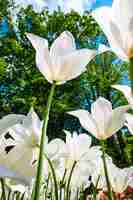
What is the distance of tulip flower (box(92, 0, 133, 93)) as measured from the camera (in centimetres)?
77

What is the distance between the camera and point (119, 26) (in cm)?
81

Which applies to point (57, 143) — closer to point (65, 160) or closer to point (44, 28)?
point (65, 160)

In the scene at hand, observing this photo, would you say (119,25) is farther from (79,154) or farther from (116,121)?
(79,154)

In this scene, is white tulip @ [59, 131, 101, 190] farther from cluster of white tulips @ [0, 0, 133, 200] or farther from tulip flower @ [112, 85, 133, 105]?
tulip flower @ [112, 85, 133, 105]

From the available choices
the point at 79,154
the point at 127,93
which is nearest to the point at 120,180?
the point at 79,154

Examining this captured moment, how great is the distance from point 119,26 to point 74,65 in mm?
187

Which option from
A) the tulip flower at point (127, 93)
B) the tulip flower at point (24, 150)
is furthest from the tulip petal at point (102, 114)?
the tulip flower at point (127, 93)

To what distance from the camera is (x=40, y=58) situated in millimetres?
976

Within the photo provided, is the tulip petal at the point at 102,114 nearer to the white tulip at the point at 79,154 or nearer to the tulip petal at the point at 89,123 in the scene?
the tulip petal at the point at 89,123

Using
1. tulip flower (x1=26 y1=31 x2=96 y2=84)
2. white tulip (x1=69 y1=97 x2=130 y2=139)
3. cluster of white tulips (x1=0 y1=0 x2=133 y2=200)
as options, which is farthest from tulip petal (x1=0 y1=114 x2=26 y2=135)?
white tulip (x1=69 y1=97 x2=130 y2=139)

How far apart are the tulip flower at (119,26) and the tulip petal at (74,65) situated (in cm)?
13

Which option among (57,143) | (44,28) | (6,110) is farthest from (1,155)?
(44,28)

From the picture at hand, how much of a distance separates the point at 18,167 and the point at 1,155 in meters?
0.05

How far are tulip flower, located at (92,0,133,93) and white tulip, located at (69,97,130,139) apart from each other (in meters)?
0.26
